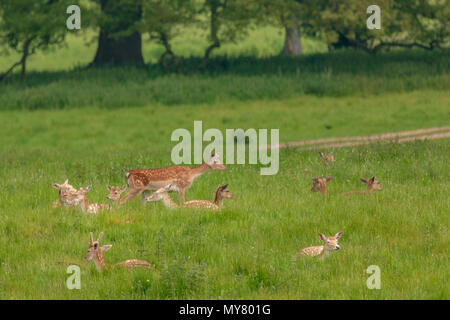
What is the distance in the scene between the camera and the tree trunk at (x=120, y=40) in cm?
4003

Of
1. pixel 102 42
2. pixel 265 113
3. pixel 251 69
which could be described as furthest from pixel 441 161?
pixel 102 42

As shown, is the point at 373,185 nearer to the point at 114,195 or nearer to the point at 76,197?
the point at 114,195

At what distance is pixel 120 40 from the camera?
42344mm

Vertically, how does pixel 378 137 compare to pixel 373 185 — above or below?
above

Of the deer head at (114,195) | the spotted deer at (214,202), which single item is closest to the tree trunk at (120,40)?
the deer head at (114,195)

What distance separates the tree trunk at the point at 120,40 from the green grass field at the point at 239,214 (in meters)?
8.91

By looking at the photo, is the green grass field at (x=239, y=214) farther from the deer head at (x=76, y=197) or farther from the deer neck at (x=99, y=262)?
the deer head at (x=76, y=197)

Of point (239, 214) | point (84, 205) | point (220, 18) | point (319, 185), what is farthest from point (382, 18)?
point (84, 205)

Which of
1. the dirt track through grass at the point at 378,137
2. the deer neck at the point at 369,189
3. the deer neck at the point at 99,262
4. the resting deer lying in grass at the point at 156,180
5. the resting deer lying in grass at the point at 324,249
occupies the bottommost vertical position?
the deer neck at the point at 99,262

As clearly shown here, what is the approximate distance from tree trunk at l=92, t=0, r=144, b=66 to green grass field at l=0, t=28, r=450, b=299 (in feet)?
29.2

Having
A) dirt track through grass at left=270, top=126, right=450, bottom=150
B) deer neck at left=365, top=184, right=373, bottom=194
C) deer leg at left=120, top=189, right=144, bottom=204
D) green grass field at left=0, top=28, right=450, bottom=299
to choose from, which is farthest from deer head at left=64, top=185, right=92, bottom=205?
dirt track through grass at left=270, top=126, right=450, bottom=150

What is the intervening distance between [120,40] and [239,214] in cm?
3151

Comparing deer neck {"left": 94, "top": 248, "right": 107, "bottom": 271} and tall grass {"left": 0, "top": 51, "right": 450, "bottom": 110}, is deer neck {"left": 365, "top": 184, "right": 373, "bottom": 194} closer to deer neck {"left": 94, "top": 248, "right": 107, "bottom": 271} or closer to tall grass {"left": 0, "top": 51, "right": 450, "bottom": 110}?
deer neck {"left": 94, "top": 248, "right": 107, "bottom": 271}
